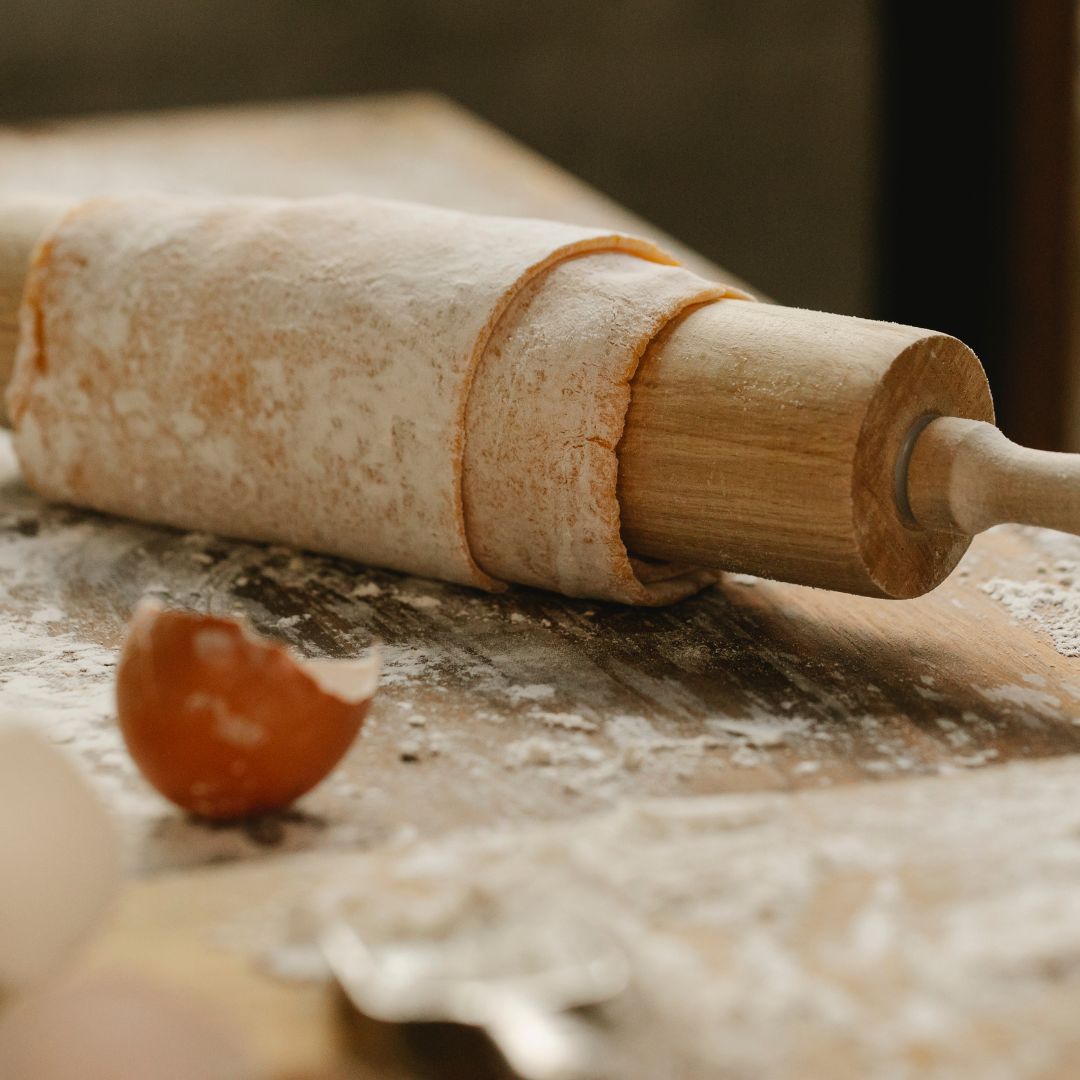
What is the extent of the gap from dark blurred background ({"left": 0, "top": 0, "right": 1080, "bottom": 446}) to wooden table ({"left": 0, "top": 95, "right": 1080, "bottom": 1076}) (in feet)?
9.41

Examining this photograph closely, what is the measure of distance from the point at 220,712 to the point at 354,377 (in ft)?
1.96

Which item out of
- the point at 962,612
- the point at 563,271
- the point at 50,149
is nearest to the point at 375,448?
the point at 563,271

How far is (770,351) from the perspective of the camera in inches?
58.4

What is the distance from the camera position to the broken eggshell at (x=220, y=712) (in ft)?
3.70

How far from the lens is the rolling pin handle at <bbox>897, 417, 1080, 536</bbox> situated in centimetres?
138

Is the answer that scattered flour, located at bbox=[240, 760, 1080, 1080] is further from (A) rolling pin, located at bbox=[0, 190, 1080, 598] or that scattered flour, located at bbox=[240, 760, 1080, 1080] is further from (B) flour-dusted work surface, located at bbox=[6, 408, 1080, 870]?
(A) rolling pin, located at bbox=[0, 190, 1080, 598]

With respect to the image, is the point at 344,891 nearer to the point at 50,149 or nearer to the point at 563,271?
the point at 563,271

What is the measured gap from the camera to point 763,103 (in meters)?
5.43

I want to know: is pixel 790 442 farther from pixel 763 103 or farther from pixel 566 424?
pixel 763 103

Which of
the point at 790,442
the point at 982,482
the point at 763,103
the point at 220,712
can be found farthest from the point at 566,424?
the point at 763,103

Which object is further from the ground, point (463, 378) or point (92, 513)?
point (463, 378)

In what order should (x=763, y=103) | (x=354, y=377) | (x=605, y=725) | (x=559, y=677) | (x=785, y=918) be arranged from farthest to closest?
(x=763, y=103) < (x=354, y=377) < (x=559, y=677) < (x=605, y=725) < (x=785, y=918)

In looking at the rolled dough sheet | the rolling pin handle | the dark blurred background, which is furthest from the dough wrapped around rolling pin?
the dark blurred background

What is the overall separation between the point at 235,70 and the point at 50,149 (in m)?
1.48
